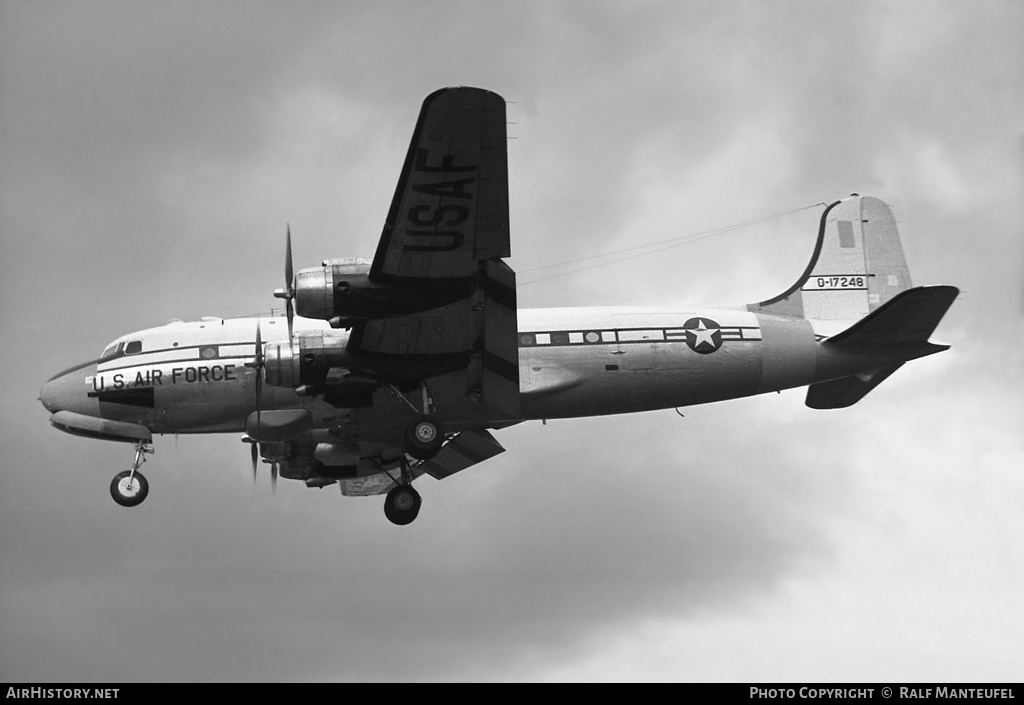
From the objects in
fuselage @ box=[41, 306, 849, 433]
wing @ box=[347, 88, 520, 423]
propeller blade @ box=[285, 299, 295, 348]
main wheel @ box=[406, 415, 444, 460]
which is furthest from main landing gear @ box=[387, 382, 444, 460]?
propeller blade @ box=[285, 299, 295, 348]

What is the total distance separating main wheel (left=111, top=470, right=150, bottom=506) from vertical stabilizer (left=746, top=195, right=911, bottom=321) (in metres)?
12.6

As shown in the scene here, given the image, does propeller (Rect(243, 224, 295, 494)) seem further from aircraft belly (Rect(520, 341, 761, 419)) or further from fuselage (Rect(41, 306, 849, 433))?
aircraft belly (Rect(520, 341, 761, 419))

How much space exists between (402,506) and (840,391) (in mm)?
8936

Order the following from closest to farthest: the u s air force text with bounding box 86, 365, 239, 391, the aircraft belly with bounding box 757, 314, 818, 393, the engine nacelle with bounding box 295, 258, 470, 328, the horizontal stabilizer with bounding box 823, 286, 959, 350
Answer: the engine nacelle with bounding box 295, 258, 470, 328, the horizontal stabilizer with bounding box 823, 286, 959, 350, the u s air force text with bounding box 86, 365, 239, 391, the aircraft belly with bounding box 757, 314, 818, 393

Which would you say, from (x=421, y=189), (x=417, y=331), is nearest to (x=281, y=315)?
(x=417, y=331)

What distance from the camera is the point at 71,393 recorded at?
27422mm

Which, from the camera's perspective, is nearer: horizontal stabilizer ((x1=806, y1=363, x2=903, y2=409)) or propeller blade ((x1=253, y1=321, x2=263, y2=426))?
propeller blade ((x1=253, y1=321, x2=263, y2=426))

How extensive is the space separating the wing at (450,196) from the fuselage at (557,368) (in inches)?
144

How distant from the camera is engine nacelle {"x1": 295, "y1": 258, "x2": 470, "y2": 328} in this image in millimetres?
23469
